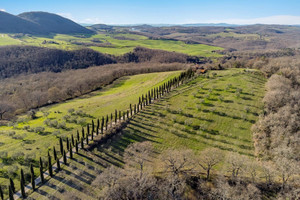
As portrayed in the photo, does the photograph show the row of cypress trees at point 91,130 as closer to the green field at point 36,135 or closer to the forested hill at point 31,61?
the green field at point 36,135

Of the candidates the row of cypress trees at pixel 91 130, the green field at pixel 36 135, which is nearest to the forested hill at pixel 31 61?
the green field at pixel 36 135

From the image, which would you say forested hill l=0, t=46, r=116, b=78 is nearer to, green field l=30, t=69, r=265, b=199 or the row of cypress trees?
the row of cypress trees

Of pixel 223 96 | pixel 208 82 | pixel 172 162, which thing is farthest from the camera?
pixel 208 82

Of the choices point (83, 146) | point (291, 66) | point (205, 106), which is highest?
point (291, 66)

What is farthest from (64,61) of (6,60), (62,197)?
(62,197)

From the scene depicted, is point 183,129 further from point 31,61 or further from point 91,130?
point 31,61

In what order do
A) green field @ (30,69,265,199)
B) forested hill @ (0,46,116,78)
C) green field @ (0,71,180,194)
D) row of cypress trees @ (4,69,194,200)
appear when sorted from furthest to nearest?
forested hill @ (0,46,116,78) < green field @ (0,71,180,194) < green field @ (30,69,265,199) < row of cypress trees @ (4,69,194,200)

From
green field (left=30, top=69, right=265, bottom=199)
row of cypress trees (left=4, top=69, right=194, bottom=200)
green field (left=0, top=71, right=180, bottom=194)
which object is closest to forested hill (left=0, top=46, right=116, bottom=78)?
green field (left=0, top=71, right=180, bottom=194)

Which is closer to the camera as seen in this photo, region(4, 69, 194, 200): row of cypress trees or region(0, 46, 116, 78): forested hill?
region(4, 69, 194, 200): row of cypress trees

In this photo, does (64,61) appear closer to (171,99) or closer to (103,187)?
(171,99)
